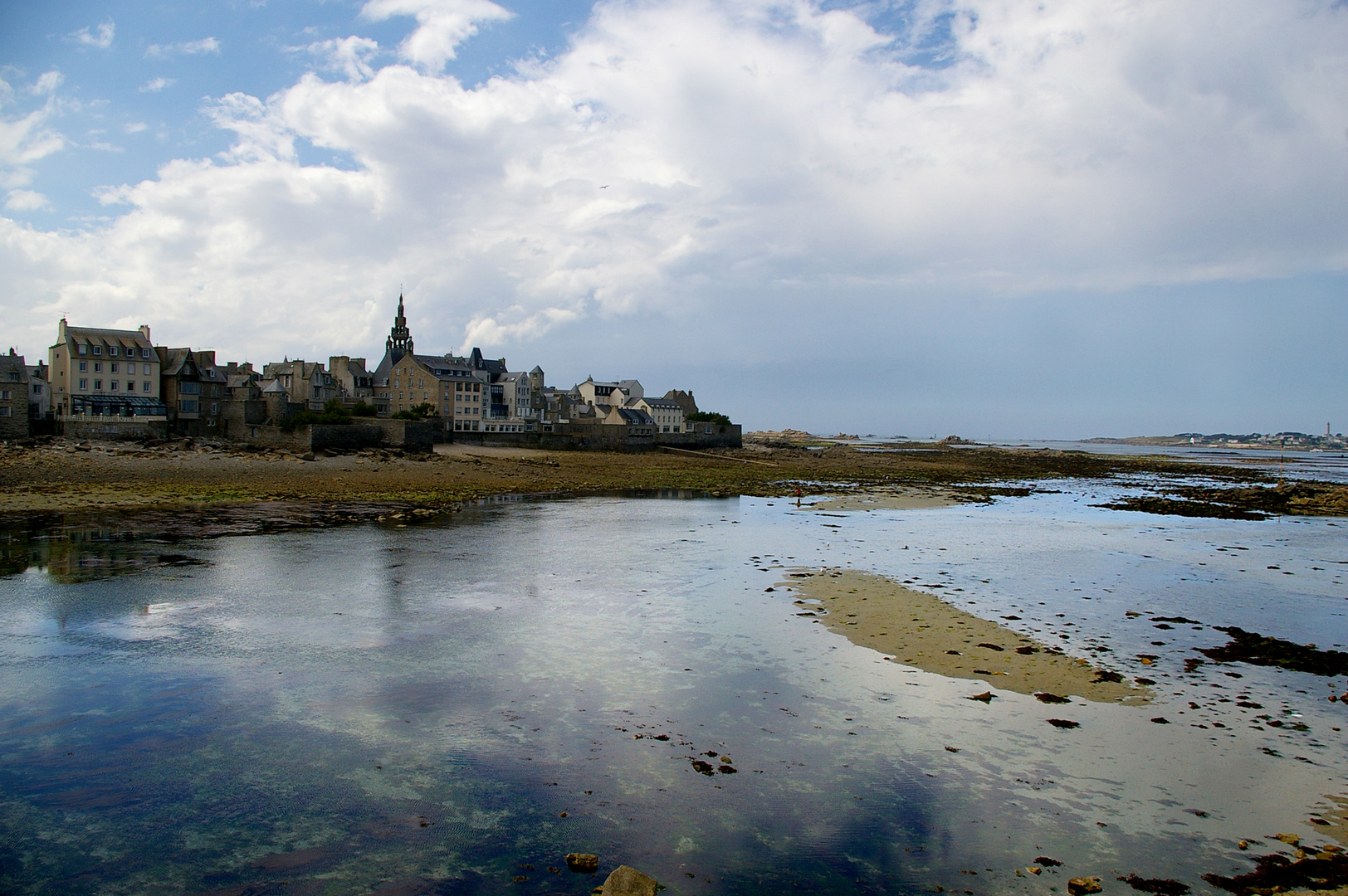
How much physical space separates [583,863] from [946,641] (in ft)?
27.6

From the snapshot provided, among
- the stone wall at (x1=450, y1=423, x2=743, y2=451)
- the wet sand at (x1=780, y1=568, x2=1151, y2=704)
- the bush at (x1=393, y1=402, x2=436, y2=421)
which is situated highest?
the bush at (x1=393, y1=402, x2=436, y2=421)

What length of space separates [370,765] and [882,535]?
2039 cm

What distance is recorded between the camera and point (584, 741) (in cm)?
866

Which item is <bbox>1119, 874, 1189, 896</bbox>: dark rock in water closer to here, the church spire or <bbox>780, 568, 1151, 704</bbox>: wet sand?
<bbox>780, 568, 1151, 704</bbox>: wet sand

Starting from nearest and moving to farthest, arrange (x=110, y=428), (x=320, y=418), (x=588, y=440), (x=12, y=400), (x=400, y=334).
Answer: (x=12, y=400) → (x=110, y=428) → (x=320, y=418) → (x=588, y=440) → (x=400, y=334)

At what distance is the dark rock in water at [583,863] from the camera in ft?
20.2

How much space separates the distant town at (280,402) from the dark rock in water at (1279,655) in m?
47.1

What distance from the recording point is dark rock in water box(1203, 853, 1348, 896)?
5977 millimetres

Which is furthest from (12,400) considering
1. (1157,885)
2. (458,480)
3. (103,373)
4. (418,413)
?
A: (1157,885)

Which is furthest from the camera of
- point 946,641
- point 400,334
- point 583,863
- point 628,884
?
point 400,334

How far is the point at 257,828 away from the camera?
6.70 m

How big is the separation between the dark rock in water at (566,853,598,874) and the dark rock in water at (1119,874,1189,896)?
4264mm

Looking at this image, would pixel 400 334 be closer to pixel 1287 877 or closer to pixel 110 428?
pixel 110 428

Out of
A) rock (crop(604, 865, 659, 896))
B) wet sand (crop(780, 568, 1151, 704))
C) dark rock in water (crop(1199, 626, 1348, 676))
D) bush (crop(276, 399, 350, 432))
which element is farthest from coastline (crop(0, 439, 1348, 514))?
rock (crop(604, 865, 659, 896))
